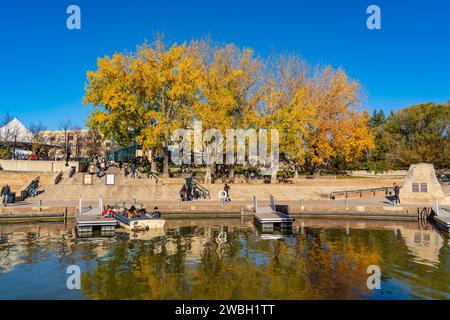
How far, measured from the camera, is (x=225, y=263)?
14.6 meters

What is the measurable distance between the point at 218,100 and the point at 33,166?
20807 millimetres

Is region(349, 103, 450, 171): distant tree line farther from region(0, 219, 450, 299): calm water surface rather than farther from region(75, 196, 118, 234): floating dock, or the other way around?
region(75, 196, 118, 234): floating dock

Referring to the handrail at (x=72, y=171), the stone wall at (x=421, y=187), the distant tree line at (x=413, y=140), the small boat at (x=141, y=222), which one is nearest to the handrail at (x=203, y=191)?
the small boat at (x=141, y=222)

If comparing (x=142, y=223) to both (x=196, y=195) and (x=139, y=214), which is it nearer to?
(x=139, y=214)

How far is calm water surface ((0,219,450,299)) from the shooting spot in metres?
11.6

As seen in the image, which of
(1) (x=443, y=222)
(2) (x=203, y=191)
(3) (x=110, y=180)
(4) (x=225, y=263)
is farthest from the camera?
(3) (x=110, y=180)

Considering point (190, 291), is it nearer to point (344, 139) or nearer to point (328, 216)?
point (328, 216)

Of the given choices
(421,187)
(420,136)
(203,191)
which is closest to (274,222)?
(203,191)

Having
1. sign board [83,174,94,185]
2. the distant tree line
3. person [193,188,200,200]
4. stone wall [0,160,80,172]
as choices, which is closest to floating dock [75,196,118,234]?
person [193,188,200,200]

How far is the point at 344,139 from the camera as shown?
45125mm

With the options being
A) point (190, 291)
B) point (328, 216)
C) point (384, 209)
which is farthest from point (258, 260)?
point (384, 209)

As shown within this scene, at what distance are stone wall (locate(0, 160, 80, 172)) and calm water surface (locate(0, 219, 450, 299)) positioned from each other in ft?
58.8

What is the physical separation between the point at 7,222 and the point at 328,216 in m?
21.1
